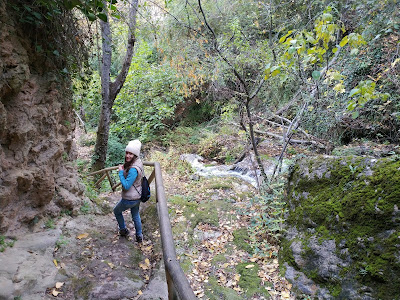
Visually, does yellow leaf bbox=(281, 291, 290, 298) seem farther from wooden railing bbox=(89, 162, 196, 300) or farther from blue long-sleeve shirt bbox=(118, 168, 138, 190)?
blue long-sleeve shirt bbox=(118, 168, 138, 190)

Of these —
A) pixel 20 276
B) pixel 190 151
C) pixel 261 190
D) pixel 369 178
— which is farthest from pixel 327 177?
pixel 190 151

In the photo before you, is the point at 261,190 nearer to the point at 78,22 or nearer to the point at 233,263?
the point at 233,263

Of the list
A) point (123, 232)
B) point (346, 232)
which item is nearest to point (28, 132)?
point (123, 232)

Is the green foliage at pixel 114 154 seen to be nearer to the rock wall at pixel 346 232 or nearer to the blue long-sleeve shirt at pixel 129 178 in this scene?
the blue long-sleeve shirt at pixel 129 178

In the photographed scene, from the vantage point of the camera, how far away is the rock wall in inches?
120

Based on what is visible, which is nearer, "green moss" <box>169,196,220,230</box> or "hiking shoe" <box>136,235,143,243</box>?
"hiking shoe" <box>136,235,143,243</box>

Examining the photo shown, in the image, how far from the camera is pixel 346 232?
3.48m

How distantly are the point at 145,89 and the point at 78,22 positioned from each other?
9569mm

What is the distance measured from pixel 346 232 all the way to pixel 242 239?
1.95 m

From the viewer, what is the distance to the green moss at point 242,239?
4639 millimetres

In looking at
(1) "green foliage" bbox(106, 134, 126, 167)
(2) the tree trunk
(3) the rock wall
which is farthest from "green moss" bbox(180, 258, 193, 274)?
(1) "green foliage" bbox(106, 134, 126, 167)

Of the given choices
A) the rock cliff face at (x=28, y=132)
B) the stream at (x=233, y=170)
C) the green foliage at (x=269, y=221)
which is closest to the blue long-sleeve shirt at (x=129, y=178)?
the rock cliff face at (x=28, y=132)

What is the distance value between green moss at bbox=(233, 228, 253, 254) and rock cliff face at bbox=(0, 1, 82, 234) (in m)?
3.08

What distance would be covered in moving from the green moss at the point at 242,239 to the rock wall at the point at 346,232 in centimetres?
64
